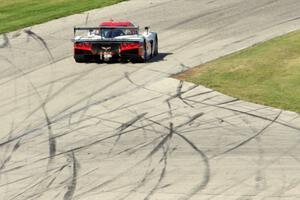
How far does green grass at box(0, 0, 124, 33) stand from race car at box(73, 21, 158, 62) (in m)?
9.31

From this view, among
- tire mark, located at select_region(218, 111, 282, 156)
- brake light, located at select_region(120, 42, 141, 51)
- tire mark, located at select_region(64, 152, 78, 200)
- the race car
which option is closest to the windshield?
the race car

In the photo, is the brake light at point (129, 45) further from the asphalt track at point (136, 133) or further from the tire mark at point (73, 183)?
the tire mark at point (73, 183)

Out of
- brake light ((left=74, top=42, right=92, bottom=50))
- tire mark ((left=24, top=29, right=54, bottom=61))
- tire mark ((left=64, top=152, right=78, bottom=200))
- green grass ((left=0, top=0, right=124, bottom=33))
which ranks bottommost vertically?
green grass ((left=0, top=0, right=124, bottom=33))

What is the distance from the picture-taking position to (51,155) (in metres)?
16.2

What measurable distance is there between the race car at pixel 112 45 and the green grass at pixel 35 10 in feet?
30.5

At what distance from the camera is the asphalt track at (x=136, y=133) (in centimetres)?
1402

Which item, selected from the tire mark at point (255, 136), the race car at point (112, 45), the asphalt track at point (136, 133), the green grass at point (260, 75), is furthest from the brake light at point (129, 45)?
the tire mark at point (255, 136)

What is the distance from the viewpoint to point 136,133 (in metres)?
17.8

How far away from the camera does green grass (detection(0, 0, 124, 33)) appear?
3616 centimetres

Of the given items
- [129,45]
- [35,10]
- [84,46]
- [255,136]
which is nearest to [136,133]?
[255,136]

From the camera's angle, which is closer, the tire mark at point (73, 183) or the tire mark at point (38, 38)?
the tire mark at point (73, 183)

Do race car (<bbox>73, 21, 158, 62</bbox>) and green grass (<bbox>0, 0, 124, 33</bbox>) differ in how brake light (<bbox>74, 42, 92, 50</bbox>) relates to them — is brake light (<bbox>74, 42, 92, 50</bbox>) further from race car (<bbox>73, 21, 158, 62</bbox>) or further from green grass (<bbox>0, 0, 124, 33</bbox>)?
→ green grass (<bbox>0, 0, 124, 33</bbox>)

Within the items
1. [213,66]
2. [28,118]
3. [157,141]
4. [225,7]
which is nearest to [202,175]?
[157,141]

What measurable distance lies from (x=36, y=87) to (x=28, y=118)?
3.81m
